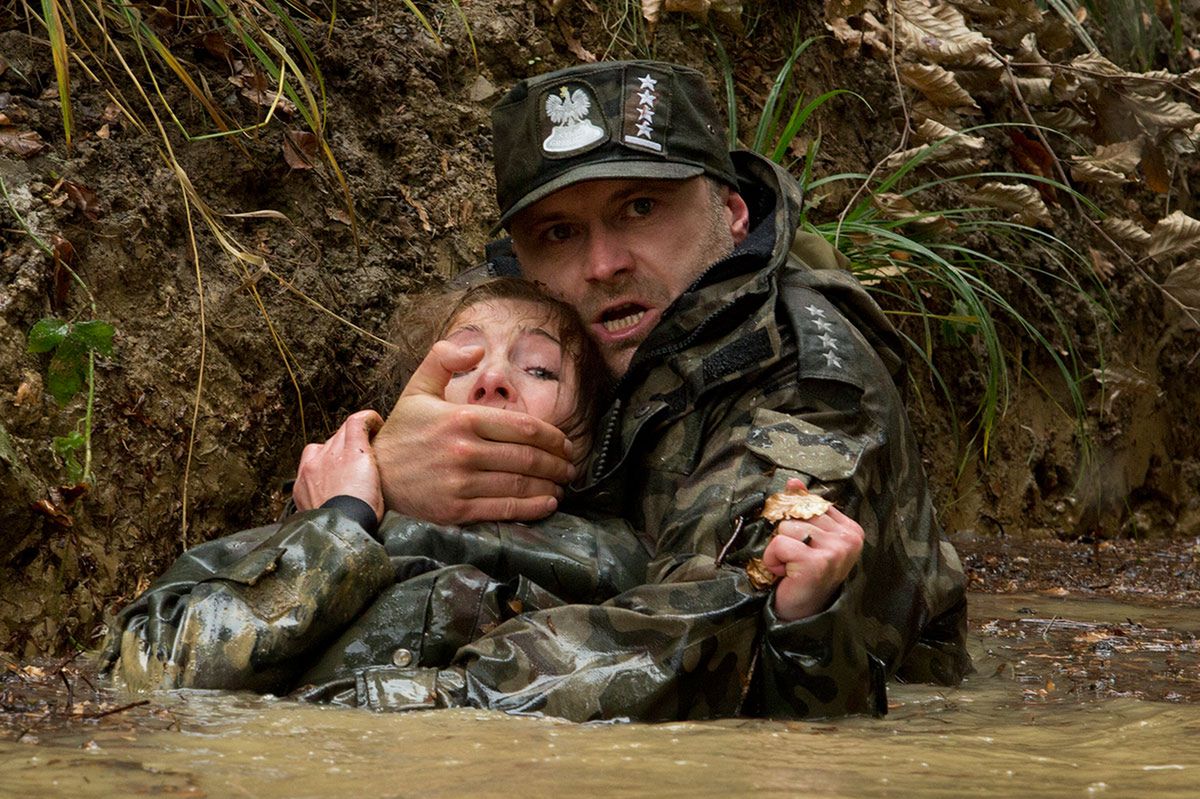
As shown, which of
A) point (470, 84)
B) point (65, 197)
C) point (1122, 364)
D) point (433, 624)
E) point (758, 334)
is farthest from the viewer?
point (1122, 364)

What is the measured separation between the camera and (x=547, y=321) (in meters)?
3.32

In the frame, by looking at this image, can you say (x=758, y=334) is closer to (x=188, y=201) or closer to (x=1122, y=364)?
(x=188, y=201)

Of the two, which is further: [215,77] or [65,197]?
[215,77]

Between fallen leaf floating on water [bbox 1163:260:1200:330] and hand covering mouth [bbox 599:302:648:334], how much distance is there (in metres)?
3.38

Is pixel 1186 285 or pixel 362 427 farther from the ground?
pixel 1186 285

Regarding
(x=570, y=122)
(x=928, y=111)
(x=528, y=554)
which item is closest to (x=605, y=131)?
(x=570, y=122)

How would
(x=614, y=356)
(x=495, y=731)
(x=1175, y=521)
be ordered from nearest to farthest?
1. (x=495, y=731)
2. (x=614, y=356)
3. (x=1175, y=521)

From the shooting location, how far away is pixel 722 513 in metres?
2.87

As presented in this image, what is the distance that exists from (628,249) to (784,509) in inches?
40.9

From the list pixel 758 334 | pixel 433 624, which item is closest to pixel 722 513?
pixel 758 334

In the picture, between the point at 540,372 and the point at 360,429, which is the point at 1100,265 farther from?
the point at 360,429

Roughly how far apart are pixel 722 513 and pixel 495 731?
29.5 inches

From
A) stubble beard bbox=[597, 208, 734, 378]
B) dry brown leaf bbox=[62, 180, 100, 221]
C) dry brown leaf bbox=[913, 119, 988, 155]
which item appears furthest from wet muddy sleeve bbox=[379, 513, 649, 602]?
dry brown leaf bbox=[913, 119, 988, 155]

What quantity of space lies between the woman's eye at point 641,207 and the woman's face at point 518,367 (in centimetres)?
34
